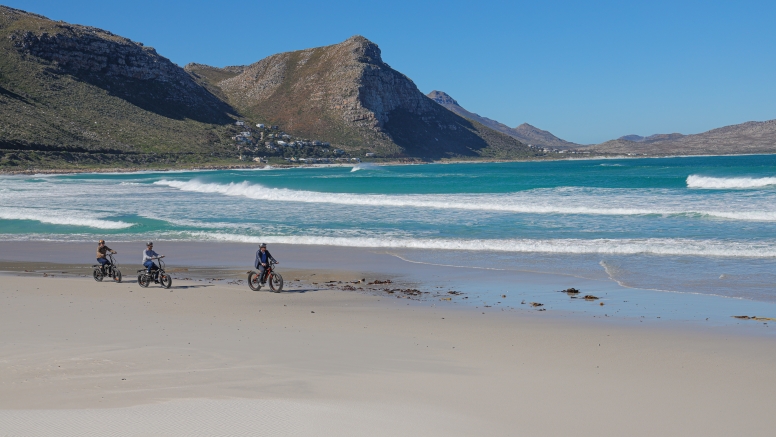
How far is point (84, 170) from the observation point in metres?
88.7

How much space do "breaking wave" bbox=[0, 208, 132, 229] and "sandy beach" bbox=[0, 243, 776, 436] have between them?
1629cm

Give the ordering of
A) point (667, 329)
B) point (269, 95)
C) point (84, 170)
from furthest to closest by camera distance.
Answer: point (269, 95) → point (84, 170) → point (667, 329)

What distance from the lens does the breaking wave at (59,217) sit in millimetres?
27577

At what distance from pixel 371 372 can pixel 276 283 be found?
6.79 meters

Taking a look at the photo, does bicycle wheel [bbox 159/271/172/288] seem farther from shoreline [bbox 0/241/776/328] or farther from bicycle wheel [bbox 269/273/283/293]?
bicycle wheel [bbox 269/273/283/293]

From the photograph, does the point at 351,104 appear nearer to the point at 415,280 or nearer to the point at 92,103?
the point at 92,103

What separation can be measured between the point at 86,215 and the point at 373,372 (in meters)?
26.9

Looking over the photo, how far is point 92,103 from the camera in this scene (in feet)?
366

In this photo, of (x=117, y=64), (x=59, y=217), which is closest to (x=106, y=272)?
(x=59, y=217)

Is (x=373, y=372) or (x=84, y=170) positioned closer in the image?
(x=373, y=372)

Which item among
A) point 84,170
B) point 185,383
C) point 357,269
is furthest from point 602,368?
point 84,170

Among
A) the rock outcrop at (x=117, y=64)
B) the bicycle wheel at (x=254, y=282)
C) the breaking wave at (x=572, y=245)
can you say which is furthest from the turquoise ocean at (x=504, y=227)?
the rock outcrop at (x=117, y=64)

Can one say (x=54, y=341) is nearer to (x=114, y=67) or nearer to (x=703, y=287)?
(x=703, y=287)

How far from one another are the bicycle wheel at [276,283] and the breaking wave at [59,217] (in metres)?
15.0
